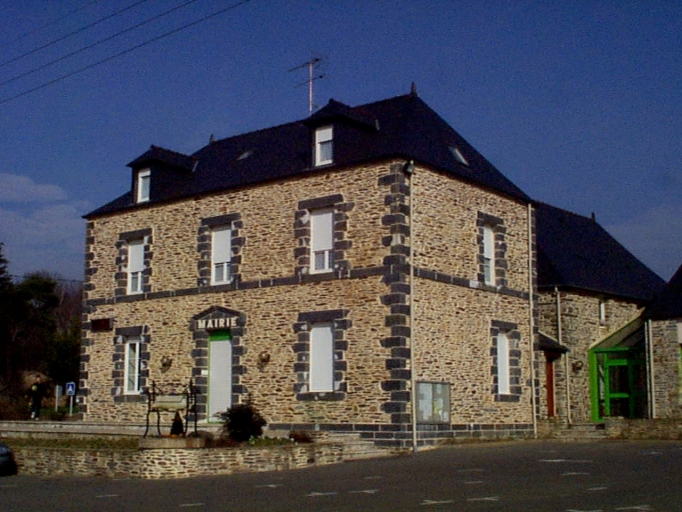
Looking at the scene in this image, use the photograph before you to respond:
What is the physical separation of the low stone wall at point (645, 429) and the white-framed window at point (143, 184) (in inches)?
586

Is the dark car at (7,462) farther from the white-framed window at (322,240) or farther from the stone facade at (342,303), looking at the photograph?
the white-framed window at (322,240)

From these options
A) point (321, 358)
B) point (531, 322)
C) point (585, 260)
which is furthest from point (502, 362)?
point (585, 260)

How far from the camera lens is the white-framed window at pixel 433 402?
2292 centimetres

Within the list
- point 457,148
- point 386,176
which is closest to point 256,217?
point 386,176

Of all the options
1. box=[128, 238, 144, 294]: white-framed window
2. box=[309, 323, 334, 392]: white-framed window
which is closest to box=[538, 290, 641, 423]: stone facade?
box=[309, 323, 334, 392]: white-framed window

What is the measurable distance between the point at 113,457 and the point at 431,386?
8057mm

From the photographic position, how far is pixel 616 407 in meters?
31.2

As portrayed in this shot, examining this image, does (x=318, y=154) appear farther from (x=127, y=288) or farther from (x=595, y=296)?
(x=595, y=296)

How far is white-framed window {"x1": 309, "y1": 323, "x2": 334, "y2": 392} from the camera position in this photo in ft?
78.8

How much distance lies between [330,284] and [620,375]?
12.2 metres

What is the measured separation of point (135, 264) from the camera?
29.3m

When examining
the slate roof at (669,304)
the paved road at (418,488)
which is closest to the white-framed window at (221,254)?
the paved road at (418,488)

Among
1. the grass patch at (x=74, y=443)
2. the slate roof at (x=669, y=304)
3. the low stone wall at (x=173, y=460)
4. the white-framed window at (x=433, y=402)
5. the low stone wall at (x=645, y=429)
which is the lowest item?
the low stone wall at (x=173, y=460)

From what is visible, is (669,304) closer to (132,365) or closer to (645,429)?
(645,429)
